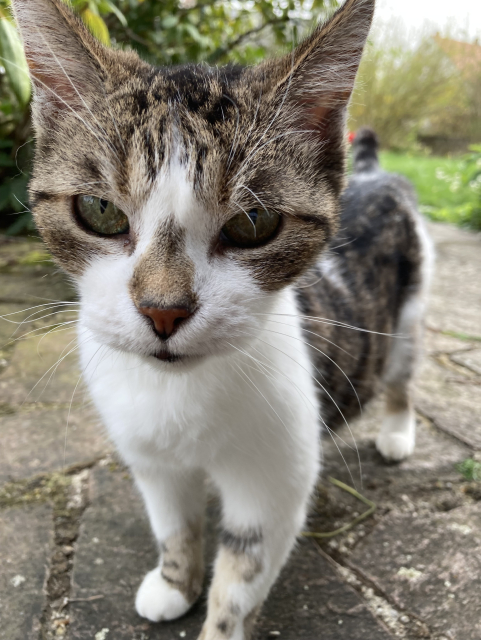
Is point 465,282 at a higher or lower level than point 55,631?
lower

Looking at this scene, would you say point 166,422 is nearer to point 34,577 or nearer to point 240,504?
point 240,504

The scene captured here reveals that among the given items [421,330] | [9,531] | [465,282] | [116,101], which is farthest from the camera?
[465,282]

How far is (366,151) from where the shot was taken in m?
2.27

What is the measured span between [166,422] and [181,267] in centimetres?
37

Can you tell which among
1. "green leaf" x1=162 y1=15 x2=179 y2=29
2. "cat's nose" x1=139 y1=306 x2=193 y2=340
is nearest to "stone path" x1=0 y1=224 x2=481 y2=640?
"cat's nose" x1=139 y1=306 x2=193 y2=340

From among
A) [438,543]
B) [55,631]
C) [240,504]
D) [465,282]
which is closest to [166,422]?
[240,504]

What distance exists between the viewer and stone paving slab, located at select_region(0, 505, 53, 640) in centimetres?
114

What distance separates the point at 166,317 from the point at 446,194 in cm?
714

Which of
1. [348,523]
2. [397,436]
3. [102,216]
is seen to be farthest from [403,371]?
[102,216]

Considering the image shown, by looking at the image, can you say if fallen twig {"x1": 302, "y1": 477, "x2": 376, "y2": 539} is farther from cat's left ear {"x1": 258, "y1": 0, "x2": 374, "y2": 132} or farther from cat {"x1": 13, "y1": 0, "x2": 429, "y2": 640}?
cat's left ear {"x1": 258, "y1": 0, "x2": 374, "y2": 132}

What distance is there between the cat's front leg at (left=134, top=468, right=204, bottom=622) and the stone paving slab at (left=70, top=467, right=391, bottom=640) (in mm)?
47

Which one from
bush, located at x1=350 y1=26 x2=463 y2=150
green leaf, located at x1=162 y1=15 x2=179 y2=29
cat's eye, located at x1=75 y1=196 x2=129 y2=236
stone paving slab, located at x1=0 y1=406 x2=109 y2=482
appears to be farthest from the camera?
bush, located at x1=350 y1=26 x2=463 y2=150

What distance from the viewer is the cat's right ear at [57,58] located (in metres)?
0.94

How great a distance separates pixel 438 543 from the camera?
1.42 m
